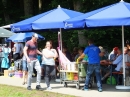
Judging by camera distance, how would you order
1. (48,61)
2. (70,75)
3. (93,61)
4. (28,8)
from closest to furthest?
(93,61)
(48,61)
(70,75)
(28,8)

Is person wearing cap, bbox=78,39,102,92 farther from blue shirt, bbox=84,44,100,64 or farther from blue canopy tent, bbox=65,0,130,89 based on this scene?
blue canopy tent, bbox=65,0,130,89

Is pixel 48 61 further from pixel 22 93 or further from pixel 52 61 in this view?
pixel 22 93

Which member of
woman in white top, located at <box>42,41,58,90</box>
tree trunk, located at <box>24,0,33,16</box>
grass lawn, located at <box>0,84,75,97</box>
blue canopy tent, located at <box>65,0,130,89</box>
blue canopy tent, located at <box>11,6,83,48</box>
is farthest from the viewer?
tree trunk, located at <box>24,0,33,16</box>

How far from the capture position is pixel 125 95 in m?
10.1

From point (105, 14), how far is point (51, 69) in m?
2.57

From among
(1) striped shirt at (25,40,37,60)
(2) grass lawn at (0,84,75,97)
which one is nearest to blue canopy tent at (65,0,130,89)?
(1) striped shirt at (25,40,37,60)

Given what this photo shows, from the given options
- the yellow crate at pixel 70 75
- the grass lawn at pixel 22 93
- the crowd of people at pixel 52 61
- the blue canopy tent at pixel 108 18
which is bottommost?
the grass lawn at pixel 22 93

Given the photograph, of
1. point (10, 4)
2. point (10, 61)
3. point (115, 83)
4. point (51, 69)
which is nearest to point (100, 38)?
point (10, 61)

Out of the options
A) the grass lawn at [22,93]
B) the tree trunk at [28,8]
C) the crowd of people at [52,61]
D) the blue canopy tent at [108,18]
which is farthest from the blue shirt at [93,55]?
the tree trunk at [28,8]

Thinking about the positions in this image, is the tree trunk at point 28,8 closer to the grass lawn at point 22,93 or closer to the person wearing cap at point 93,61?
the grass lawn at point 22,93

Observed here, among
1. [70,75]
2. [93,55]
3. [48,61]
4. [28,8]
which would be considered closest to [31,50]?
[48,61]

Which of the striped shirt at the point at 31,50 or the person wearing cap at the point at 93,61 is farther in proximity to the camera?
the striped shirt at the point at 31,50

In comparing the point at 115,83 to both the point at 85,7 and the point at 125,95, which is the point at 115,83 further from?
the point at 85,7

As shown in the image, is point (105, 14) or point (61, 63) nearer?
point (105, 14)
